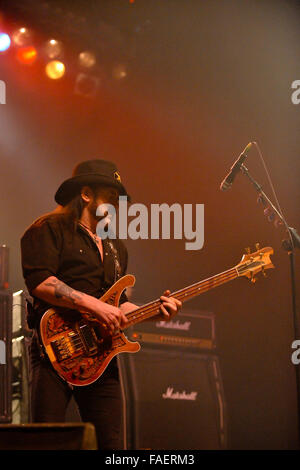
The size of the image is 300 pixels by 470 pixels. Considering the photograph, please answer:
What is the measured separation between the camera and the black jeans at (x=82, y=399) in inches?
83.2

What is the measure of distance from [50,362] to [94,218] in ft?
2.11

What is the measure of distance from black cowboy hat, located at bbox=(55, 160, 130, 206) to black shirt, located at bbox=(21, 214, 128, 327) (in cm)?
16

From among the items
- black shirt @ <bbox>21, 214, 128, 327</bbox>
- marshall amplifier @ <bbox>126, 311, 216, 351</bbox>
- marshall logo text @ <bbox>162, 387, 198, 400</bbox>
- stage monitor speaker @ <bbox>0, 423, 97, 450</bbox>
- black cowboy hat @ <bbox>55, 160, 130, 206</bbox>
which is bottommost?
stage monitor speaker @ <bbox>0, 423, 97, 450</bbox>

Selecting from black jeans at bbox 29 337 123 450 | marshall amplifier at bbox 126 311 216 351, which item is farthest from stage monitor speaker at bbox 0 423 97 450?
marshall amplifier at bbox 126 311 216 351

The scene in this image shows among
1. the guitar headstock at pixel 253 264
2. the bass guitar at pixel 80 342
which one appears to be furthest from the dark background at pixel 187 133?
the bass guitar at pixel 80 342

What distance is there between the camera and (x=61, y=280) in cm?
232

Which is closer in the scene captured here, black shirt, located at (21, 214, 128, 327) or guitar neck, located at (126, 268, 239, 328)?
black shirt, located at (21, 214, 128, 327)

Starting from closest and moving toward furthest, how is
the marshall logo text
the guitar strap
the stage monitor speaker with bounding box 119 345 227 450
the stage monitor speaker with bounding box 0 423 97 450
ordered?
the stage monitor speaker with bounding box 0 423 97 450, the guitar strap, the stage monitor speaker with bounding box 119 345 227 450, the marshall logo text

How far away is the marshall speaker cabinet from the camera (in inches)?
121

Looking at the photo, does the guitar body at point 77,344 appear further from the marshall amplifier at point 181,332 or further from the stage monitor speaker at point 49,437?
the marshall amplifier at point 181,332

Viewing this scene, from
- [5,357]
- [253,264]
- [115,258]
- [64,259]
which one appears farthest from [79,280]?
[5,357]

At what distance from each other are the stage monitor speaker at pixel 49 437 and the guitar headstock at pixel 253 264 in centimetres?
158

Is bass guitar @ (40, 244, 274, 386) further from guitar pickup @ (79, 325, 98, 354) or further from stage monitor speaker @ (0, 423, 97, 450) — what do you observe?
stage monitor speaker @ (0, 423, 97, 450)
